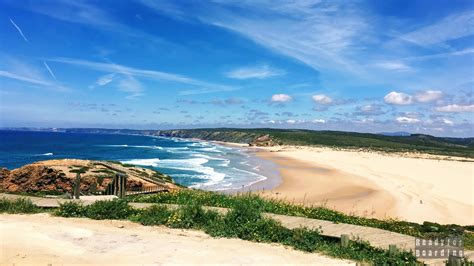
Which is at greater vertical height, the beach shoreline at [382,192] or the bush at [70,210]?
the bush at [70,210]

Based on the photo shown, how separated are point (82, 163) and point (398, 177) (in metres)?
35.9

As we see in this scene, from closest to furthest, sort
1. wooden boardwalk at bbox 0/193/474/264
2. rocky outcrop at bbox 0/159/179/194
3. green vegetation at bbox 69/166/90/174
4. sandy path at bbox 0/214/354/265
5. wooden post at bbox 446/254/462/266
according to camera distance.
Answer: wooden post at bbox 446/254/462/266 < sandy path at bbox 0/214/354/265 < wooden boardwalk at bbox 0/193/474/264 < rocky outcrop at bbox 0/159/179/194 < green vegetation at bbox 69/166/90/174

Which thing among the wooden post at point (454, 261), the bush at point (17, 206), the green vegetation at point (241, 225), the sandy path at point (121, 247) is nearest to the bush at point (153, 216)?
the green vegetation at point (241, 225)

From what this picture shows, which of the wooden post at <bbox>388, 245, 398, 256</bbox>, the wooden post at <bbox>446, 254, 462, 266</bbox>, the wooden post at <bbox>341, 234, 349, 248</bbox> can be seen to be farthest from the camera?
the wooden post at <bbox>341, 234, 349, 248</bbox>

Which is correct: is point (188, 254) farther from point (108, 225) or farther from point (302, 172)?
point (302, 172)

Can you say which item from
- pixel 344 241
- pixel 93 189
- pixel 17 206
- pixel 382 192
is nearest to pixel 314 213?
pixel 344 241

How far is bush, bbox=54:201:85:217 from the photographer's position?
13.0 m

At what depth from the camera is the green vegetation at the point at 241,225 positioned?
31.9ft

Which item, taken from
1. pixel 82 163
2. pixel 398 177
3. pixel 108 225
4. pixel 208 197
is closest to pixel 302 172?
pixel 398 177

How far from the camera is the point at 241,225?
1153cm

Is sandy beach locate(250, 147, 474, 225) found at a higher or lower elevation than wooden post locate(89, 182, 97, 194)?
lower

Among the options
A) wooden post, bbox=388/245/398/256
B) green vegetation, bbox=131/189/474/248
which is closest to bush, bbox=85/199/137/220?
green vegetation, bbox=131/189/474/248

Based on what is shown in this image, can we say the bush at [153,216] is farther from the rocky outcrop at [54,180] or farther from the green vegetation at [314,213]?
the rocky outcrop at [54,180]

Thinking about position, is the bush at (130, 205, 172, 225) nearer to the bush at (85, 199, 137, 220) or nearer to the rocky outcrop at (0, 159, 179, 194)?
the bush at (85, 199, 137, 220)
